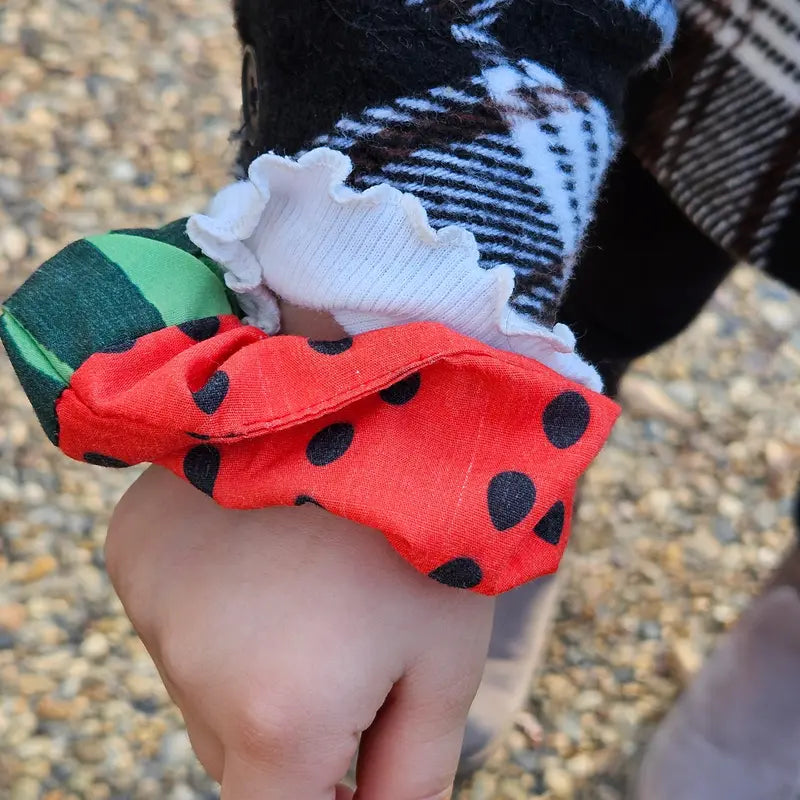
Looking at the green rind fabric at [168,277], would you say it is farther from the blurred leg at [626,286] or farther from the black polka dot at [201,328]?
the blurred leg at [626,286]

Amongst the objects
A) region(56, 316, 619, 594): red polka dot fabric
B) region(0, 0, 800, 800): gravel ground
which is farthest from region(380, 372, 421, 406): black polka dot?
region(0, 0, 800, 800): gravel ground

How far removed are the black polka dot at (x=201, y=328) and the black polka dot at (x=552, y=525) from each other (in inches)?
9.2

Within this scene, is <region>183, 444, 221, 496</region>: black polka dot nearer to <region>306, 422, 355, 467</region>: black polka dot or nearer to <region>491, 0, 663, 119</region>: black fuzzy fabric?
<region>306, 422, 355, 467</region>: black polka dot

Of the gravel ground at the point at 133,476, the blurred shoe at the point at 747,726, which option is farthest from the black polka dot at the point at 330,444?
the blurred shoe at the point at 747,726

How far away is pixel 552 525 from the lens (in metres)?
0.52

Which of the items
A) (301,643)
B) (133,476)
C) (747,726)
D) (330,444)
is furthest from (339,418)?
(133,476)

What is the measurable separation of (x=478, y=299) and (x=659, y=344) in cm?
67

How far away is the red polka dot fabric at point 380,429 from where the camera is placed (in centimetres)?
48

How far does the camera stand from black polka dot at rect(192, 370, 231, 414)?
0.48 m

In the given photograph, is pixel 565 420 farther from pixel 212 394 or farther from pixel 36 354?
pixel 36 354

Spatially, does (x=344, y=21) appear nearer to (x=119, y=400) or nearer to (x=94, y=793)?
(x=119, y=400)

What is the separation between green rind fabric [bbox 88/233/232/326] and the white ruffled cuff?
30 mm

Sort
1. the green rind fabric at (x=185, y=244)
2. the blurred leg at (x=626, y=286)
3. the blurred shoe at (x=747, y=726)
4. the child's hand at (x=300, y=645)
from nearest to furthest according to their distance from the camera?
the child's hand at (x=300, y=645)
the green rind fabric at (x=185, y=244)
the blurred leg at (x=626, y=286)
the blurred shoe at (x=747, y=726)

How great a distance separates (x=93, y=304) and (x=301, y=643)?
24cm
